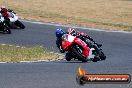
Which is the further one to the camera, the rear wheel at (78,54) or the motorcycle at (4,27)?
the motorcycle at (4,27)

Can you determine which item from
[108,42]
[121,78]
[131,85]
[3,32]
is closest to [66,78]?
[131,85]

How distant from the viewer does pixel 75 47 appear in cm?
1642

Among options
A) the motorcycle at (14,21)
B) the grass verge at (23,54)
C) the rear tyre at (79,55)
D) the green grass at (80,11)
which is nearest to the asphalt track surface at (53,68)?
the rear tyre at (79,55)

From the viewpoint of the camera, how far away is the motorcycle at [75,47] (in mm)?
16359

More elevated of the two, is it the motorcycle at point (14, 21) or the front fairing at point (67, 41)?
the front fairing at point (67, 41)

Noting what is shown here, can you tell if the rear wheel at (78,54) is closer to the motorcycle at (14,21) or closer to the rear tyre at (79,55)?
the rear tyre at (79,55)

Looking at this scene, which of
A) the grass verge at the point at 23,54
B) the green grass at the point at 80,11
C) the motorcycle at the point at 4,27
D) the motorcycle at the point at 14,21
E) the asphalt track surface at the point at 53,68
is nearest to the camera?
the asphalt track surface at the point at 53,68

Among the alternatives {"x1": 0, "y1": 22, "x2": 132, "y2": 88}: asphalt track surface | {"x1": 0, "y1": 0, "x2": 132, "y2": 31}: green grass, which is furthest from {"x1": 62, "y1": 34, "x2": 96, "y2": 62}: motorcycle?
{"x1": 0, "y1": 0, "x2": 132, "y2": 31}: green grass

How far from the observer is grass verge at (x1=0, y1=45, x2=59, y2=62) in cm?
1765

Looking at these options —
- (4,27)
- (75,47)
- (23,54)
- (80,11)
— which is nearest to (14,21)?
(4,27)

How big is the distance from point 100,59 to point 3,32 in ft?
32.5

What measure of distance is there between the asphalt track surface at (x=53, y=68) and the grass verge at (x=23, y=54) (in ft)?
4.00

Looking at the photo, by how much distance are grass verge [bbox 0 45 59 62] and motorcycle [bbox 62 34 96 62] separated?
5.94 feet

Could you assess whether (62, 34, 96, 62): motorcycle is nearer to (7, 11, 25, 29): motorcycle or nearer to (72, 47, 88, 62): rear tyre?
(72, 47, 88, 62): rear tyre
